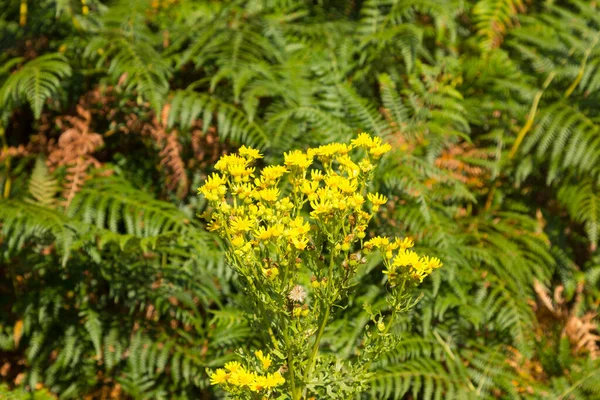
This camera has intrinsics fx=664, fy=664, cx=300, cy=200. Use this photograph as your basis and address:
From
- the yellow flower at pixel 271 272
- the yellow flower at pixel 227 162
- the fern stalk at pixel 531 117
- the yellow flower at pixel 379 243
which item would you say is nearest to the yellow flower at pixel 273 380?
the yellow flower at pixel 271 272

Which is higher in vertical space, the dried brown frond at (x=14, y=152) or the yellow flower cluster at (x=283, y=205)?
the yellow flower cluster at (x=283, y=205)

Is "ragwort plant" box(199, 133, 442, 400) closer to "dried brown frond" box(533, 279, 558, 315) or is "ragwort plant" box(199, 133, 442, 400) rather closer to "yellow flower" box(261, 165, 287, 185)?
"yellow flower" box(261, 165, 287, 185)

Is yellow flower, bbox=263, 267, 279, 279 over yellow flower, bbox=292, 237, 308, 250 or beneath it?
beneath

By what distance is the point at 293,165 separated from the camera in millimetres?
1345

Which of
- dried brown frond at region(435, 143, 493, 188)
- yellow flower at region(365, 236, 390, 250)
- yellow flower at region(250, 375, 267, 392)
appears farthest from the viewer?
dried brown frond at region(435, 143, 493, 188)

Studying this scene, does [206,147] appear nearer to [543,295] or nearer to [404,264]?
[543,295]

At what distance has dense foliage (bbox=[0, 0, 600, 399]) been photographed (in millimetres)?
2359

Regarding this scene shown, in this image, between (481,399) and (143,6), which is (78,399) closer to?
(481,399)

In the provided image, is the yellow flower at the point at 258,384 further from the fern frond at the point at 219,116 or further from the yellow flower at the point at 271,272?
the fern frond at the point at 219,116

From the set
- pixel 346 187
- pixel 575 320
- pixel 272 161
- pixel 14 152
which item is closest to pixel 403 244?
pixel 346 187

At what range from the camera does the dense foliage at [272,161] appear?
2.36 metres

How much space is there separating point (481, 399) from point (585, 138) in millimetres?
1111

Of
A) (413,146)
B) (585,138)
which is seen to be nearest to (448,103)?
(413,146)

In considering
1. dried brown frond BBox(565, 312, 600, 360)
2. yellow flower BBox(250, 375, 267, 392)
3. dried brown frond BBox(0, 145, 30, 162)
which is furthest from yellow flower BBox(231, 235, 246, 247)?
dried brown frond BBox(565, 312, 600, 360)
